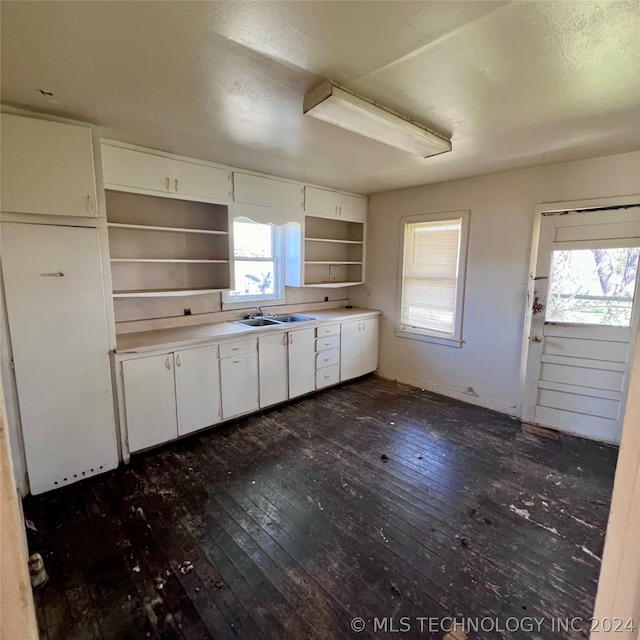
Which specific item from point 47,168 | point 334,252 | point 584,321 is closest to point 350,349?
point 334,252

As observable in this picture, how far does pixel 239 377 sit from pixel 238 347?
0.30 m

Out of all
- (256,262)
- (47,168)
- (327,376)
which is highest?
(47,168)

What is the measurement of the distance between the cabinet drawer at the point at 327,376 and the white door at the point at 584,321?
207cm

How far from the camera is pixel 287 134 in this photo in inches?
99.4

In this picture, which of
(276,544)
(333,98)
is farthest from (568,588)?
(333,98)

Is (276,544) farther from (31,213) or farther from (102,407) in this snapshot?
(31,213)

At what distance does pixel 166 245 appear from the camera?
338 cm

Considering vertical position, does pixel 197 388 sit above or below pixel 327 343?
below

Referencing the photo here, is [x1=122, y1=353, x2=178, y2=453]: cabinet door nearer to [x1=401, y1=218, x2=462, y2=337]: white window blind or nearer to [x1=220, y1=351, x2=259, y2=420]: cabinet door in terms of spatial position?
[x1=220, y1=351, x2=259, y2=420]: cabinet door

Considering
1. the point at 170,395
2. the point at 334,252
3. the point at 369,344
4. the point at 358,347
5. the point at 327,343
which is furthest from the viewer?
the point at 334,252

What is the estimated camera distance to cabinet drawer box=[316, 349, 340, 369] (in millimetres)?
4121

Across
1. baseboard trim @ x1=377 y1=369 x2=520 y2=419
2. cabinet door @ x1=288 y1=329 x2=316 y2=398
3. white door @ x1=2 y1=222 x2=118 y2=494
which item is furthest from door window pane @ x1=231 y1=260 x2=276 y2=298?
baseboard trim @ x1=377 y1=369 x2=520 y2=419

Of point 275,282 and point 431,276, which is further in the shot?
point 275,282

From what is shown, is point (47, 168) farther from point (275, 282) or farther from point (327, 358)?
point (327, 358)
